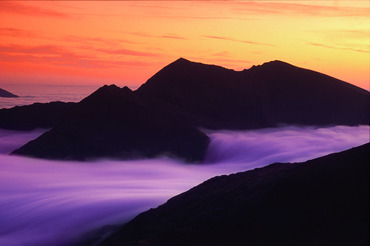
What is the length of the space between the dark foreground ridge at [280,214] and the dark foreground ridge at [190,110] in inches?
1144

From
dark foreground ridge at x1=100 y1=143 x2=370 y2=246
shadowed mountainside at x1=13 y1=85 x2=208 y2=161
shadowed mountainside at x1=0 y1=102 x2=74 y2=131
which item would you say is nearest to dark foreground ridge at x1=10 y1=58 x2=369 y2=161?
shadowed mountainside at x1=13 y1=85 x2=208 y2=161

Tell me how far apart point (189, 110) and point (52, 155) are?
1974 cm

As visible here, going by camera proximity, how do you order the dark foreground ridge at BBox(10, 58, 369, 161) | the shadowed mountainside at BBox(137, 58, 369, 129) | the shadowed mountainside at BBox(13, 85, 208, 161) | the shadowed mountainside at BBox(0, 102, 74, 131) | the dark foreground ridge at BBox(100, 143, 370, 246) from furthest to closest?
the shadowed mountainside at BBox(0, 102, 74, 131) → the shadowed mountainside at BBox(137, 58, 369, 129) → the dark foreground ridge at BBox(10, 58, 369, 161) → the shadowed mountainside at BBox(13, 85, 208, 161) → the dark foreground ridge at BBox(100, 143, 370, 246)

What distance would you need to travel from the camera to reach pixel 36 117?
198 ft

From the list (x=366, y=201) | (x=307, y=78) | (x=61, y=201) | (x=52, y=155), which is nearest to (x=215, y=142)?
(x=52, y=155)

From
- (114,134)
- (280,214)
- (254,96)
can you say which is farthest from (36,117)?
(280,214)

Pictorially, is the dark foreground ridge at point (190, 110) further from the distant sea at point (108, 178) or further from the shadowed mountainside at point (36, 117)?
the shadowed mountainside at point (36, 117)

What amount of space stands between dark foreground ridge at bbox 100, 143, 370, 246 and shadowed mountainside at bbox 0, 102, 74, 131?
4569 centimetres

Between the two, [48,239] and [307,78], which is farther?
[307,78]

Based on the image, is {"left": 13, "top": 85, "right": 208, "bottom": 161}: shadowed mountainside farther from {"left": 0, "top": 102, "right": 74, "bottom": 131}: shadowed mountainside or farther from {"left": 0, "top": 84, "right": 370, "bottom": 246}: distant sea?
{"left": 0, "top": 102, "right": 74, "bottom": 131}: shadowed mountainside

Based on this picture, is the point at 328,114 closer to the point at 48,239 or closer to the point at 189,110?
the point at 189,110

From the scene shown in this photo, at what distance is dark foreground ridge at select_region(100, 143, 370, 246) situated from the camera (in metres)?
11.7

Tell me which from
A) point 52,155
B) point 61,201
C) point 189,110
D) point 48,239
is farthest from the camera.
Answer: point 189,110

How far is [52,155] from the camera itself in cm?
4281
